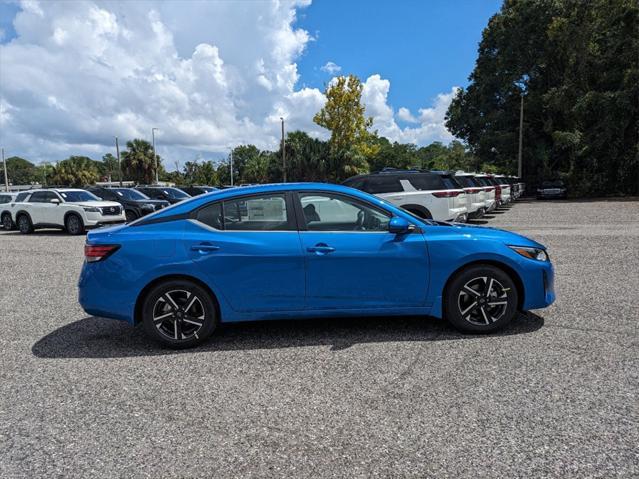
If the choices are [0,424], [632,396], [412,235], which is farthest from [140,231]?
[632,396]

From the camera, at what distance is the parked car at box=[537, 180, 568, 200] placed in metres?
31.8

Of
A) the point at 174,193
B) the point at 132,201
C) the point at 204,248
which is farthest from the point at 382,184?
the point at 174,193

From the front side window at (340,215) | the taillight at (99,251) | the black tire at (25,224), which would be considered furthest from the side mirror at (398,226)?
the black tire at (25,224)

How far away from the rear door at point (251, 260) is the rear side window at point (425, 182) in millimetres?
7761

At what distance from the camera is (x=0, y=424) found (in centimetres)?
313

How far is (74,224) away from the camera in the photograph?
15.7m

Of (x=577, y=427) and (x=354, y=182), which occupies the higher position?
(x=354, y=182)

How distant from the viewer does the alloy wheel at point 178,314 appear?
4.38 metres

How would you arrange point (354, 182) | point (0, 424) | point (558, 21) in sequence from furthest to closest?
point (558, 21) → point (354, 182) → point (0, 424)

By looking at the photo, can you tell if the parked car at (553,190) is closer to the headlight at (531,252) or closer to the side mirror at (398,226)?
the headlight at (531,252)

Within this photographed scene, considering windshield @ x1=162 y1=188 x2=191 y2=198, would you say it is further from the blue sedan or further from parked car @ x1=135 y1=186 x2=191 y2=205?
the blue sedan

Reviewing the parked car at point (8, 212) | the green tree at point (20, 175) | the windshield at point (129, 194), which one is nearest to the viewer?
the parked car at point (8, 212)

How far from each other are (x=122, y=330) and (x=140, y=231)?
4.48 ft

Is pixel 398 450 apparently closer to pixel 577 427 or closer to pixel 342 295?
pixel 577 427
